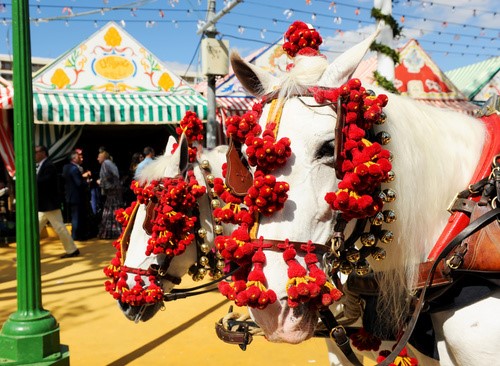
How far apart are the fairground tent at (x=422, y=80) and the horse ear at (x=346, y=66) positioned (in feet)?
32.9

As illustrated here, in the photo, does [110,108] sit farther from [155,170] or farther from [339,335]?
[339,335]

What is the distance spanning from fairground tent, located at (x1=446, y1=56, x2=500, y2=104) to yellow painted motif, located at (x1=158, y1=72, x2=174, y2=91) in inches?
315

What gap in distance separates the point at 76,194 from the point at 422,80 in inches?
326

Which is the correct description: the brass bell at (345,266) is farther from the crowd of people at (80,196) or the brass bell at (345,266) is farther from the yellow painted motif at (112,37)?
the yellow painted motif at (112,37)

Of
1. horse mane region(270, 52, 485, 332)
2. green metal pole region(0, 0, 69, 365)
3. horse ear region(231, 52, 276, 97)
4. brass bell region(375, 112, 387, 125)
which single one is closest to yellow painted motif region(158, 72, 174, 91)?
green metal pole region(0, 0, 69, 365)

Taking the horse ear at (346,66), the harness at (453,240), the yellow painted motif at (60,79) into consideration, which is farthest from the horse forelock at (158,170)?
the yellow painted motif at (60,79)

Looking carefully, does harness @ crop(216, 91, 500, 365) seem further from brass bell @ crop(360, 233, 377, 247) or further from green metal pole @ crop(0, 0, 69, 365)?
green metal pole @ crop(0, 0, 69, 365)

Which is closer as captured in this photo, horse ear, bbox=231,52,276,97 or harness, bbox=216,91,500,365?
harness, bbox=216,91,500,365

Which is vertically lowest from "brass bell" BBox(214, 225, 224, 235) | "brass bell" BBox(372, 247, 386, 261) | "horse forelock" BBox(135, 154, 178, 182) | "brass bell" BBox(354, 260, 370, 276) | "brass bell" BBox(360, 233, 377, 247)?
"brass bell" BBox(214, 225, 224, 235)

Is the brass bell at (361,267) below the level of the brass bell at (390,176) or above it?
below

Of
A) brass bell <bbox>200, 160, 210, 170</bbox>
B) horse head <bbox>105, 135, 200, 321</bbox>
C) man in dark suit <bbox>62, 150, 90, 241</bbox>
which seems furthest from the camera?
man in dark suit <bbox>62, 150, 90, 241</bbox>

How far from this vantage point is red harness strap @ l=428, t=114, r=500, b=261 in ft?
5.55

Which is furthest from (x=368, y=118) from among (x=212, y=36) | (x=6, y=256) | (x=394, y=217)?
(x=6, y=256)

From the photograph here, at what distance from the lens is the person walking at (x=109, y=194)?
955 centimetres
